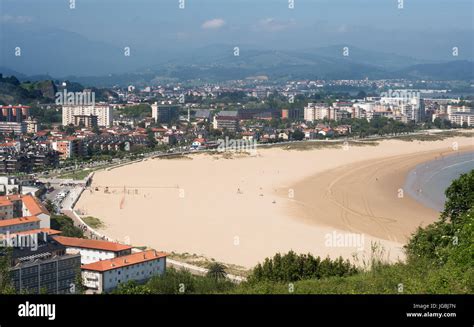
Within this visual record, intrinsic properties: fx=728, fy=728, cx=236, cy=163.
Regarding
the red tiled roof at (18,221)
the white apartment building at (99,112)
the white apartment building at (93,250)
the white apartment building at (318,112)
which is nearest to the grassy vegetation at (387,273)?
the white apartment building at (93,250)

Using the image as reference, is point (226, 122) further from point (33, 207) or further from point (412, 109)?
point (33, 207)

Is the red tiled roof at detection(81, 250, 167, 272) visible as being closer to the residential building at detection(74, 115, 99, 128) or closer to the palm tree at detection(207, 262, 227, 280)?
the palm tree at detection(207, 262, 227, 280)

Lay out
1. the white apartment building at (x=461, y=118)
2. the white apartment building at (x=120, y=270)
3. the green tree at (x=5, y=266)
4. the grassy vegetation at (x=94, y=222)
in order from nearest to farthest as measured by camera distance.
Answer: the green tree at (x=5, y=266) < the white apartment building at (x=120, y=270) < the grassy vegetation at (x=94, y=222) < the white apartment building at (x=461, y=118)

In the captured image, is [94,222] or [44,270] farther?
[94,222]

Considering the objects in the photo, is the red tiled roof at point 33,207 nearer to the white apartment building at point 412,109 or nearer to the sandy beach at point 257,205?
the sandy beach at point 257,205

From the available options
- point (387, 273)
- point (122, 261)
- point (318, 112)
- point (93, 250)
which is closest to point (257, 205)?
point (93, 250)

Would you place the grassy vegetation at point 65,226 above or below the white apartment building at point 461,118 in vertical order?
below

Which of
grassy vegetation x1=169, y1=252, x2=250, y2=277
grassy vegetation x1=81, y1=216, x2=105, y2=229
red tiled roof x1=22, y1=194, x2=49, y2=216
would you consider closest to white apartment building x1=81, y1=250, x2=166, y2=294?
grassy vegetation x1=169, y1=252, x2=250, y2=277
